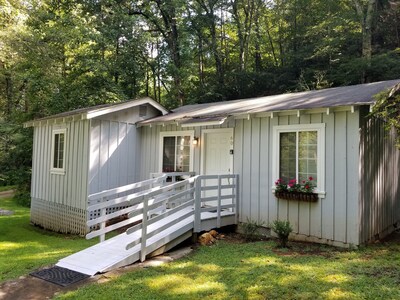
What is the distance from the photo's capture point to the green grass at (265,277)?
3779mm

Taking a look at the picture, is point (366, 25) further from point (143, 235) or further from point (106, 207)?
point (143, 235)

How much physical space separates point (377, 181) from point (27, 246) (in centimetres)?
743

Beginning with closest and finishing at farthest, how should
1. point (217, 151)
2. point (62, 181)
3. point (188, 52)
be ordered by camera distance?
point (217, 151) → point (62, 181) → point (188, 52)

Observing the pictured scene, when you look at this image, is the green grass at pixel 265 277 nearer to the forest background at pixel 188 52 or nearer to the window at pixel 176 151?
the window at pixel 176 151

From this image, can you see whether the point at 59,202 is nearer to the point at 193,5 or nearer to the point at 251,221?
the point at 251,221

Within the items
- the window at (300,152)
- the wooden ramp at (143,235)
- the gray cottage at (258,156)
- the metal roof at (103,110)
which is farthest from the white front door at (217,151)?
the metal roof at (103,110)

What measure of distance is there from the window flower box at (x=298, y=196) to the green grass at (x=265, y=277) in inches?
37.6

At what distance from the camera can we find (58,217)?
890 cm

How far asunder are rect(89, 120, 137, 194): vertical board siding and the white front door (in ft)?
7.57

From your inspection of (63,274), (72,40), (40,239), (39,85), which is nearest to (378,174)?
(63,274)

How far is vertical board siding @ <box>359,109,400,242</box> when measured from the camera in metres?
5.85

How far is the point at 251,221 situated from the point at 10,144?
462 inches

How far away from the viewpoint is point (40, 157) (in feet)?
32.5

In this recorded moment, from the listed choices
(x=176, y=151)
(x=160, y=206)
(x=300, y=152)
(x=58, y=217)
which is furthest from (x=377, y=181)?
(x=58, y=217)
